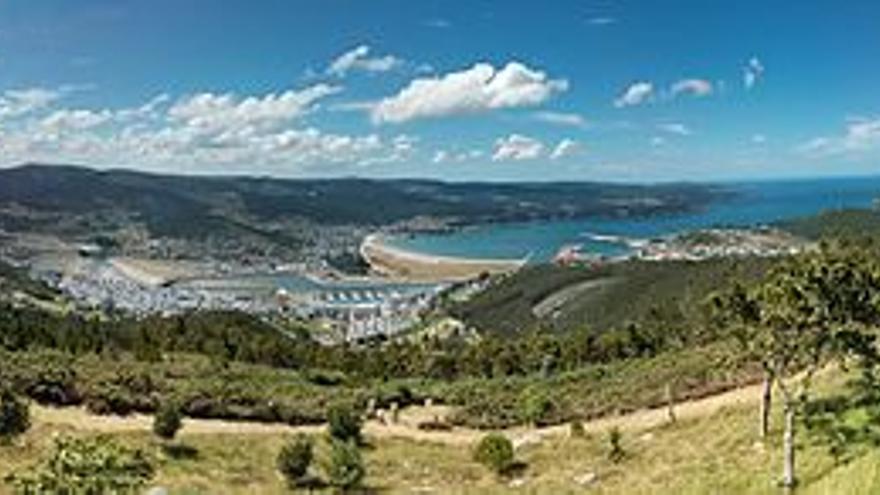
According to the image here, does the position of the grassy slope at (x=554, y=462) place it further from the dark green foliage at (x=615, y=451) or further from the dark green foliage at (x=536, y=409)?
the dark green foliage at (x=536, y=409)

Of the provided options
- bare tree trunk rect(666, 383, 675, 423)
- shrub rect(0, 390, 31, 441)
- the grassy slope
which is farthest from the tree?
shrub rect(0, 390, 31, 441)

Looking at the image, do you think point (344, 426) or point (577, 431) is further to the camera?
point (344, 426)

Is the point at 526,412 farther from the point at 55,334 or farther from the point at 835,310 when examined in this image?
the point at 55,334

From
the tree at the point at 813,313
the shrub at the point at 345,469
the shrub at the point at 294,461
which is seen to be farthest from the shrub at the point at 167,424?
the tree at the point at 813,313

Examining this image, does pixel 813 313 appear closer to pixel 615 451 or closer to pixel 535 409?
pixel 615 451

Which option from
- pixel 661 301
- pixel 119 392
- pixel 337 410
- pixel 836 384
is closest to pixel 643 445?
pixel 836 384

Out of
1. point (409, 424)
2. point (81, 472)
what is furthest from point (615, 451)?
point (81, 472)
